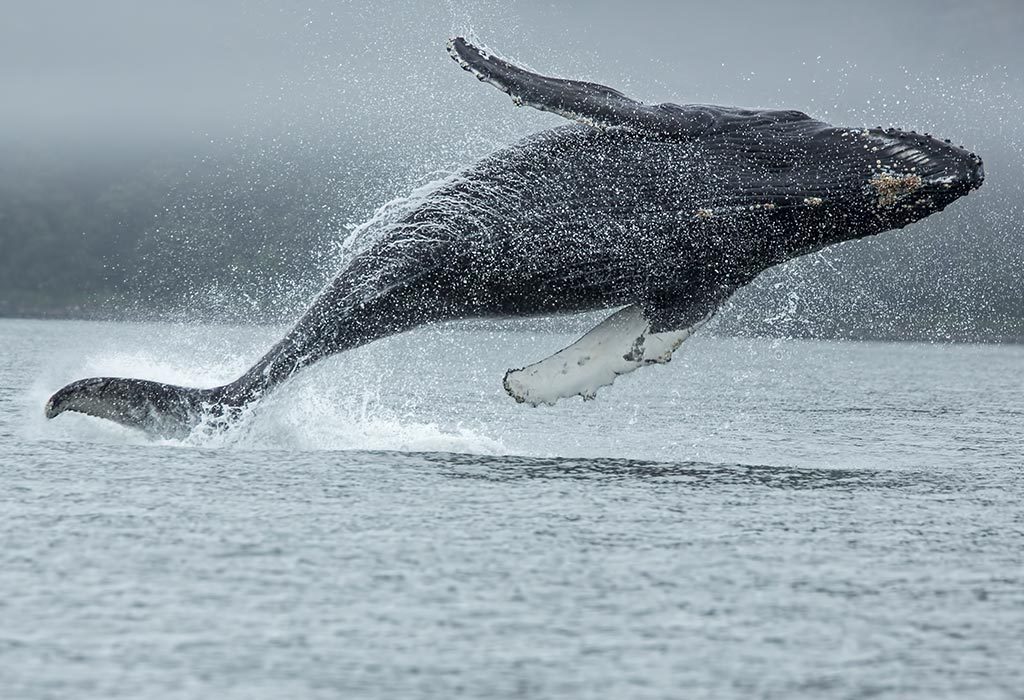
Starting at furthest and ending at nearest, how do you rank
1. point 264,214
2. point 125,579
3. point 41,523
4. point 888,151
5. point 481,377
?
point 264,214 → point 481,377 → point 888,151 → point 41,523 → point 125,579

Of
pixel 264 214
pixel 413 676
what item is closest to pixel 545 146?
pixel 413 676

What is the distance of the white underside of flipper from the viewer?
15.6 metres

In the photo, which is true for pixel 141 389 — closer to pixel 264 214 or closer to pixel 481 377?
pixel 481 377

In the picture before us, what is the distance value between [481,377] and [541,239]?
2814 cm

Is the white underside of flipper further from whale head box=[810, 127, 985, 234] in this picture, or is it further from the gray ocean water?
whale head box=[810, 127, 985, 234]

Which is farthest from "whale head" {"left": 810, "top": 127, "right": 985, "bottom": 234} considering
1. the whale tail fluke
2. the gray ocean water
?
the whale tail fluke

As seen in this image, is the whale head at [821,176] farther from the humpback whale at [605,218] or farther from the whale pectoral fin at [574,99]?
the whale pectoral fin at [574,99]

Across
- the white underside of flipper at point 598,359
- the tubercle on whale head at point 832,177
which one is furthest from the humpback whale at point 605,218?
the white underside of flipper at point 598,359

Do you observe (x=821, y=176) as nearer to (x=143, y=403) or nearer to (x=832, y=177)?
(x=832, y=177)

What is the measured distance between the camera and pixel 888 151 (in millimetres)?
14836

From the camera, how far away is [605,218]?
14.9m

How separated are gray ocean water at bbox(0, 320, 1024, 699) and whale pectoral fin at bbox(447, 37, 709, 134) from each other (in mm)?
3468

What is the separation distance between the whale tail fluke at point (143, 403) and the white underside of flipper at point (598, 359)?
125 inches

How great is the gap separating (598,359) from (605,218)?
1.81m
